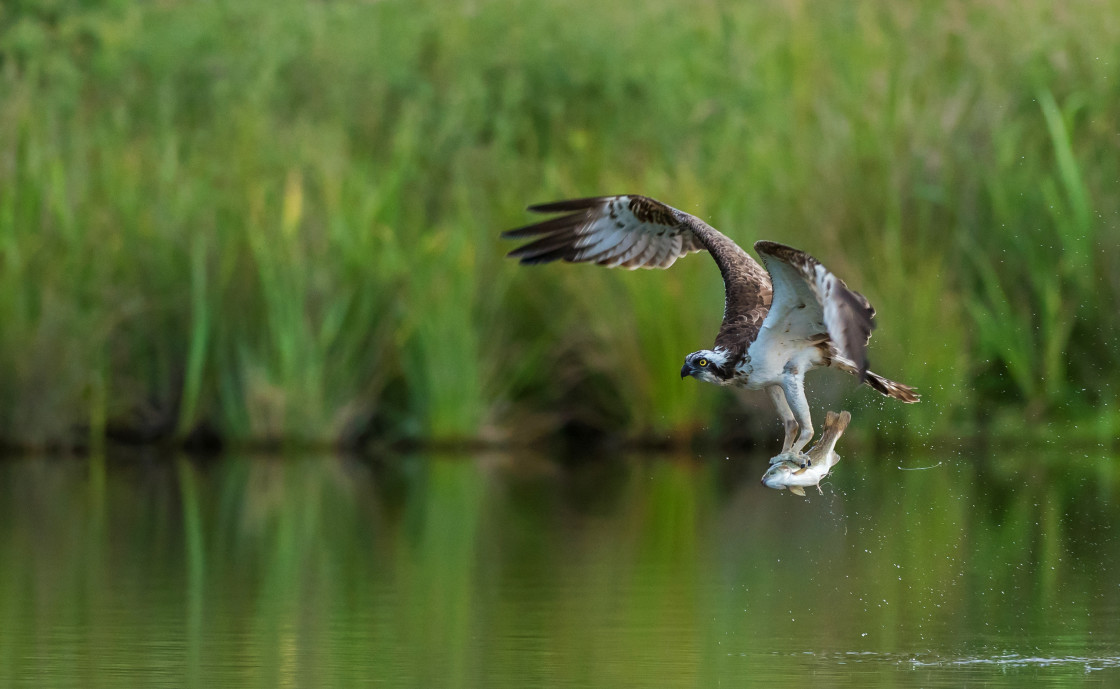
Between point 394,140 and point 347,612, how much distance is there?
1056cm

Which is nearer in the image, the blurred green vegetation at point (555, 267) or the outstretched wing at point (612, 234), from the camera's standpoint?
the outstretched wing at point (612, 234)

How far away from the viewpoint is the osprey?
28.5ft

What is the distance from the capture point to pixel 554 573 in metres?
12.2

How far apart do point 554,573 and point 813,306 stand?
11.5 ft

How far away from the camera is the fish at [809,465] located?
9188 mm

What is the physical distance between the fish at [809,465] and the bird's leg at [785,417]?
0.17ft

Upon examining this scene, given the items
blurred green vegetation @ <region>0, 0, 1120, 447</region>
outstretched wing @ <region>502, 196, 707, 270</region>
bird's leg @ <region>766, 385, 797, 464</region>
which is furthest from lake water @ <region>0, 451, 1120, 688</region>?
outstretched wing @ <region>502, 196, 707, 270</region>

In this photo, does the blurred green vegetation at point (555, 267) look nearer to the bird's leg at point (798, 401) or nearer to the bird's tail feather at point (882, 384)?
the bird's tail feather at point (882, 384)

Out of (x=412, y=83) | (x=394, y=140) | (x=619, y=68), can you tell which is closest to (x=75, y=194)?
(x=394, y=140)

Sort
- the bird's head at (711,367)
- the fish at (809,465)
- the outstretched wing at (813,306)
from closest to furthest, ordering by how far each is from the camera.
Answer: the outstretched wing at (813,306) < the fish at (809,465) < the bird's head at (711,367)

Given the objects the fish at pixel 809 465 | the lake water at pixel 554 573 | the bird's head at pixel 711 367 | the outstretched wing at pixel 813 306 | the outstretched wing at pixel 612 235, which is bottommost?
the lake water at pixel 554 573

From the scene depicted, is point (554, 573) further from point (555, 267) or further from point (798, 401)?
point (555, 267)

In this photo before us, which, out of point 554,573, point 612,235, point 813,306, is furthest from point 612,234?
point 813,306

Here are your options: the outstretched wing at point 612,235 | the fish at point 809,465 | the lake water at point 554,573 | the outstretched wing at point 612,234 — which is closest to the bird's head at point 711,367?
the fish at point 809,465
